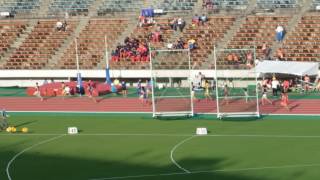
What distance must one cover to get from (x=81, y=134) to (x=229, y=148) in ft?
24.0

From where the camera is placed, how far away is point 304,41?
46562 millimetres

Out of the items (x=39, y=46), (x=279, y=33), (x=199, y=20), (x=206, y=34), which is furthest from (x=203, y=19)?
(x=39, y=46)

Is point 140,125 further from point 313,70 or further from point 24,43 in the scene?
point 24,43

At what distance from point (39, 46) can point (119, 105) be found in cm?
1442

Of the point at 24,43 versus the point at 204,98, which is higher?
the point at 24,43

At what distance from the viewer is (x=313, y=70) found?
42938 millimetres

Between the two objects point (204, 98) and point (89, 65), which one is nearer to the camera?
point (204, 98)

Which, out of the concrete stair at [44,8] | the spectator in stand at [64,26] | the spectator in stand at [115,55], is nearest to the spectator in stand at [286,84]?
the spectator in stand at [115,55]

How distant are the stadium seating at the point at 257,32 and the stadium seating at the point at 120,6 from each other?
908cm

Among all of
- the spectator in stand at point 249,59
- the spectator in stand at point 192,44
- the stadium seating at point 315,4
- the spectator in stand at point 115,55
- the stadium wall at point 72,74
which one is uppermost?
the stadium seating at point 315,4

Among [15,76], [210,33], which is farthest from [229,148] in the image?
[15,76]

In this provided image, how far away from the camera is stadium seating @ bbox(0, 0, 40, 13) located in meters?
58.5

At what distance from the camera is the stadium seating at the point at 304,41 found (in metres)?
45.4

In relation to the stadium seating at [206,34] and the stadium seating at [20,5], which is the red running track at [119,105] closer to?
the stadium seating at [206,34]
